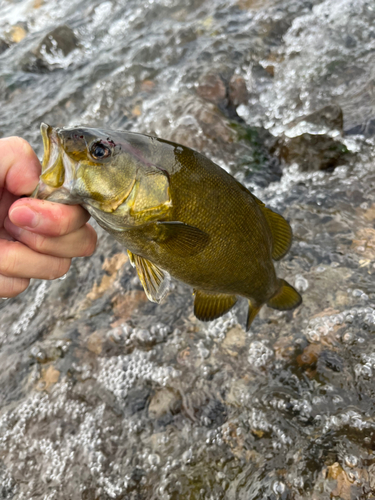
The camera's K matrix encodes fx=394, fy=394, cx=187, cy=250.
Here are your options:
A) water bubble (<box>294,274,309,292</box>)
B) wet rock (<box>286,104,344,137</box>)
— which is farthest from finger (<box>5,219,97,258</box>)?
wet rock (<box>286,104,344,137</box>)

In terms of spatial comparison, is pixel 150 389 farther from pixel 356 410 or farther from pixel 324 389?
pixel 356 410

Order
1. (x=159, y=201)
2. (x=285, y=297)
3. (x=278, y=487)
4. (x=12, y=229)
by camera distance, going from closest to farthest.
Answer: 1. (x=159, y=201)
2. (x=12, y=229)
3. (x=278, y=487)
4. (x=285, y=297)

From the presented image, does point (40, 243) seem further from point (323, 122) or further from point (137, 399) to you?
point (323, 122)

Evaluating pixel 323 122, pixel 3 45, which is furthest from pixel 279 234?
pixel 3 45

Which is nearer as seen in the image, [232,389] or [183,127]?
[232,389]

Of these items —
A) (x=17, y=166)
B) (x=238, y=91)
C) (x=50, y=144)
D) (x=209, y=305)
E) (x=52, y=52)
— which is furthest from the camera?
(x=52, y=52)

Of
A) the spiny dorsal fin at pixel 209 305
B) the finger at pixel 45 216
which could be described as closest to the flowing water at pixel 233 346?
the spiny dorsal fin at pixel 209 305

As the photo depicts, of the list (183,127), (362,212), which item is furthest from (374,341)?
(183,127)
